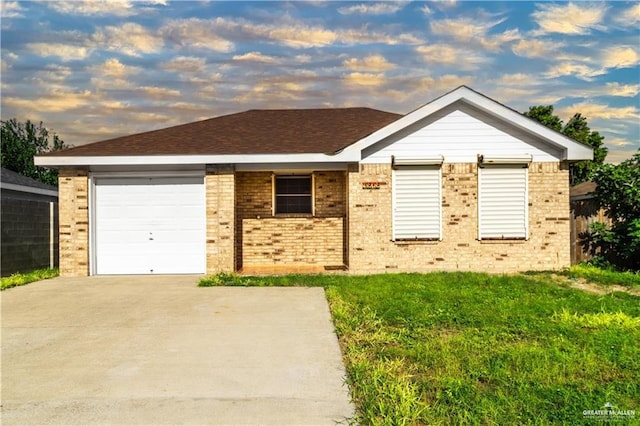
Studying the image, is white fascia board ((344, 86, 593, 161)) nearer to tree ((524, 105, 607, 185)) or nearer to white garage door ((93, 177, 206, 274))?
white garage door ((93, 177, 206, 274))

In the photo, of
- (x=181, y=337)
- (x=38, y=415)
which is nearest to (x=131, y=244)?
(x=181, y=337)

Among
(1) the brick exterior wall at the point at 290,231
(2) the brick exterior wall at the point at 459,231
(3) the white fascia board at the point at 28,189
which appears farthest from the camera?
(1) the brick exterior wall at the point at 290,231

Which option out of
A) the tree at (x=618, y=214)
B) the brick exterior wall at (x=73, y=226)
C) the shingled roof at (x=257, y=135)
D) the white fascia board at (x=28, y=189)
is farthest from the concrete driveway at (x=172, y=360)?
the tree at (x=618, y=214)

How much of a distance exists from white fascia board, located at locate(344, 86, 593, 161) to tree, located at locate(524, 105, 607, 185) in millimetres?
20881

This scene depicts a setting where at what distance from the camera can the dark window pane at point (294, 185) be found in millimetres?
13906

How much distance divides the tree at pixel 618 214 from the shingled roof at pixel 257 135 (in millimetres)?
6154

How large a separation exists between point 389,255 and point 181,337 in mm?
6675

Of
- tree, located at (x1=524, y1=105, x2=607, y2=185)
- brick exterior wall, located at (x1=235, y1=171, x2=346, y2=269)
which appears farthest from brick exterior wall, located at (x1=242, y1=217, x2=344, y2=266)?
tree, located at (x1=524, y1=105, x2=607, y2=185)

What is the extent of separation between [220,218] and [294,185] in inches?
112

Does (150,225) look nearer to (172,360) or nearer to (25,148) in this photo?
(172,360)

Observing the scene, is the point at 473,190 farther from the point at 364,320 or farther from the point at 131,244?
the point at 131,244

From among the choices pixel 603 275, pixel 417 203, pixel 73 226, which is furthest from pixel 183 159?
pixel 603 275

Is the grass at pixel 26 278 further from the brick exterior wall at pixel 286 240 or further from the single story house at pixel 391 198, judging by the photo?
the brick exterior wall at pixel 286 240

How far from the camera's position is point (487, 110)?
11859 millimetres
